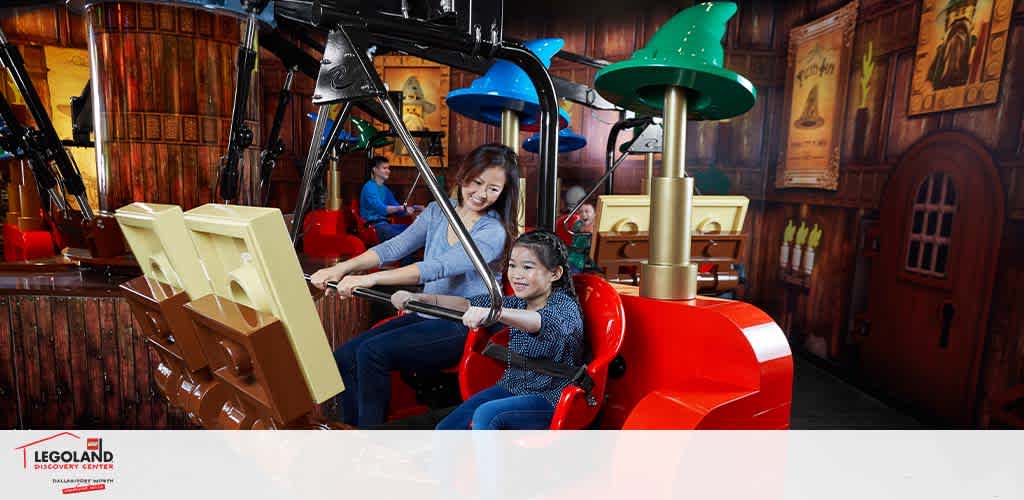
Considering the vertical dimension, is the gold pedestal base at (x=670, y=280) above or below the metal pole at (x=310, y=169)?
below

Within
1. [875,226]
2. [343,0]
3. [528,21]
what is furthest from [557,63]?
[343,0]

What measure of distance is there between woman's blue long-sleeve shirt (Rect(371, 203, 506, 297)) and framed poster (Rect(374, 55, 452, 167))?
15.3ft

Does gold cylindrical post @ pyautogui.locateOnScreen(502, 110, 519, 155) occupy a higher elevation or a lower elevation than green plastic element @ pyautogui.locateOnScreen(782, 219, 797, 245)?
higher

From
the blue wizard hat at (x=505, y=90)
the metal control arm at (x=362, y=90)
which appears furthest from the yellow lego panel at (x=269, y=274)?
the blue wizard hat at (x=505, y=90)

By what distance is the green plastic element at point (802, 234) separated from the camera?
4.68 meters

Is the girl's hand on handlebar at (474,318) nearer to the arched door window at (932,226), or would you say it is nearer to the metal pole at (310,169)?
A: the metal pole at (310,169)

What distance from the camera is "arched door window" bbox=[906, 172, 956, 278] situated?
3.17 metres

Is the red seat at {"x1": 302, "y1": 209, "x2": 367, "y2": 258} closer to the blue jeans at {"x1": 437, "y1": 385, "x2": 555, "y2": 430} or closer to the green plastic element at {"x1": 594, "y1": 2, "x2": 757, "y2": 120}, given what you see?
the blue jeans at {"x1": 437, "y1": 385, "x2": 555, "y2": 430}

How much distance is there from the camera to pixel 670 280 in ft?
4.60

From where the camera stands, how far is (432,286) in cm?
195

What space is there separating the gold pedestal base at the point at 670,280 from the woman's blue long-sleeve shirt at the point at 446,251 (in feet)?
1.57

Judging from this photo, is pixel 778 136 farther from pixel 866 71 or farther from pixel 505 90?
pixel 505 90
